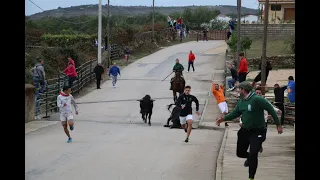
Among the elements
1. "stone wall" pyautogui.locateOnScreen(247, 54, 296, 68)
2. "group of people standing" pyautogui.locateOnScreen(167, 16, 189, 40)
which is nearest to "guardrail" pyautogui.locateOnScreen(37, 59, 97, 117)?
"stone wall" pyautogui.locateOnScreen(247, 54, 296, 68)

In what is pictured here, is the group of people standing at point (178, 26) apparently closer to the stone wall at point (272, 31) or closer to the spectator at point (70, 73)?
the stone wall at point (272, 31)

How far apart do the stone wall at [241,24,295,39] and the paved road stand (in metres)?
24.7

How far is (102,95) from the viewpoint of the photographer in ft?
101

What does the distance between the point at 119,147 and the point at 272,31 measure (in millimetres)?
41010

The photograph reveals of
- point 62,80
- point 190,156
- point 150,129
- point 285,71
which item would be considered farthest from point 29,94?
point 285,71

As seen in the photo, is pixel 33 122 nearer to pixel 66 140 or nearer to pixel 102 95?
pixel 66 140

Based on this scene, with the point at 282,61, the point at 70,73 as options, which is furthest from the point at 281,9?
the point at 70,73

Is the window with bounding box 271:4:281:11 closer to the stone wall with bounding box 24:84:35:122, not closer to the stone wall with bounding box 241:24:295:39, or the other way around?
the stone wall with bounding box 241:24:295:39

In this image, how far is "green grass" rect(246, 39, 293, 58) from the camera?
42.8m

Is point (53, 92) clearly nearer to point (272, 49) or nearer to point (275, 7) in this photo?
point (272, 49)

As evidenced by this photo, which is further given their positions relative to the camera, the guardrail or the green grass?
the green grass

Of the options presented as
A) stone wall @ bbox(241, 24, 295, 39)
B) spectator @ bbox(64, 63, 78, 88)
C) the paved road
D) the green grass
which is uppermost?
stone wall @ bbox(241, 24, 295, 39)
